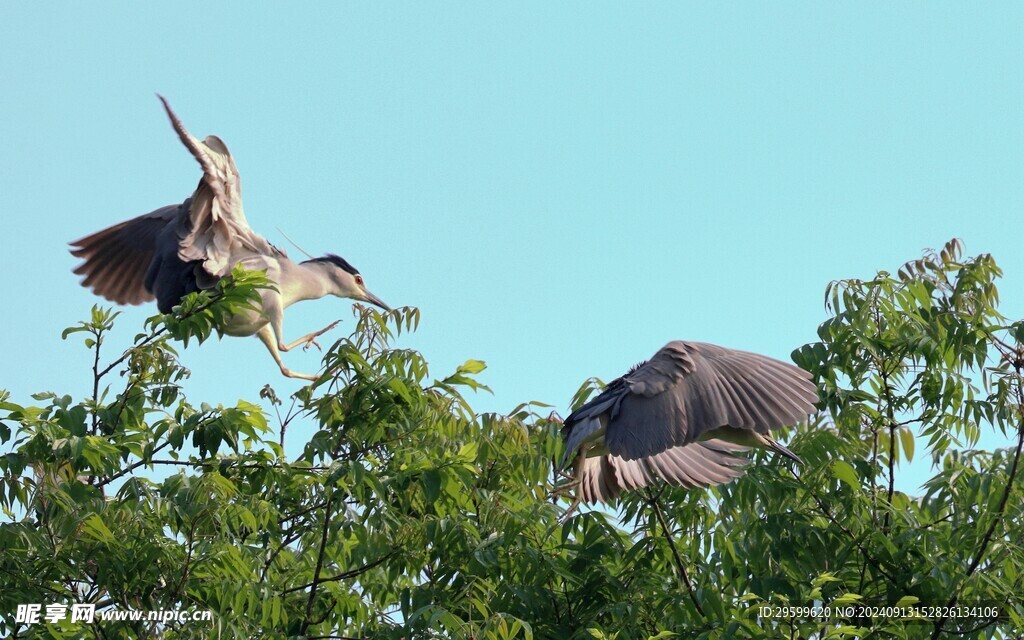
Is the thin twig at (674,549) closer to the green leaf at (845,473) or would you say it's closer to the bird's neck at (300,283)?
the green leaf at (845,473)

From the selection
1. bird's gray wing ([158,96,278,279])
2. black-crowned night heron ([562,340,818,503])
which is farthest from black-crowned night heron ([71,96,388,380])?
black-crowned night heron ([562,340,818,503])

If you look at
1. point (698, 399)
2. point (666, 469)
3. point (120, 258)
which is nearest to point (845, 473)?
point (698, 399)

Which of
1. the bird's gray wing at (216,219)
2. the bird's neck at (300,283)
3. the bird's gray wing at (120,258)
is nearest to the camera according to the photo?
the bird's gray wing at (216,219)

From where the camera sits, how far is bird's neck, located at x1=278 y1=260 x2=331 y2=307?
277 inches

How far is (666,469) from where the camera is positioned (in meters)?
5.89

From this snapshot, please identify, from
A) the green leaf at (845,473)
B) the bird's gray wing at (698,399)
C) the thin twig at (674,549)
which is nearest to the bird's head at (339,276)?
the bird's gray wing at (698,399)

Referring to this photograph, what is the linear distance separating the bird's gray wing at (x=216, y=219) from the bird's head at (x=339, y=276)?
2.51 feet

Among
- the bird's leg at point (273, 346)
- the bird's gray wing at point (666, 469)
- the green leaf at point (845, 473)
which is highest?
the bird's leg at point (273, 346)

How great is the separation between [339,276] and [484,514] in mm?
2743

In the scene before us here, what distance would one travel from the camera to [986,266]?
5.59 m

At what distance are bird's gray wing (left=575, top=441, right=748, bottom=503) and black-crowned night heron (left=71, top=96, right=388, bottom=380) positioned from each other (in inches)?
63.6

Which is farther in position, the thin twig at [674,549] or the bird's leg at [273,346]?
the bird's leg at [273,346]

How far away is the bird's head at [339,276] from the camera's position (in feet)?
24.4

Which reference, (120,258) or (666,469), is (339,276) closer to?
(120,258)
